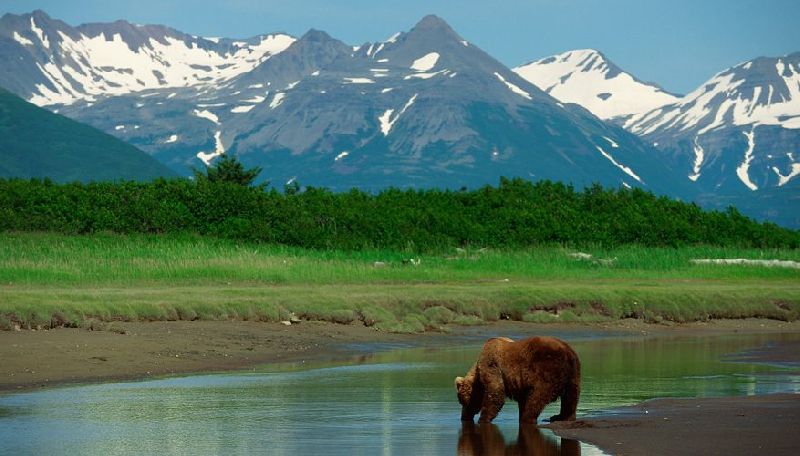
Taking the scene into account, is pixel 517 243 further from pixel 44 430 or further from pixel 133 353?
pixel 44 430

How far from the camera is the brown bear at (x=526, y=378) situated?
1714 centimetres

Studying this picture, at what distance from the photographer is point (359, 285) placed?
39.8 meters

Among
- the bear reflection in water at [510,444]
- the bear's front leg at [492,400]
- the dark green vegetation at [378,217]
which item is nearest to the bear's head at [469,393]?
the bear's front leg at [492,400]

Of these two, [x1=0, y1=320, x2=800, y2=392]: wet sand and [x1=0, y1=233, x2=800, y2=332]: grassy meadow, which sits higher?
[x1=0, y1=233, x2=800, y2=332]: grassy meadow

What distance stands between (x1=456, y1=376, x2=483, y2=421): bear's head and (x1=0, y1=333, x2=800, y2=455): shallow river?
0.33 metres

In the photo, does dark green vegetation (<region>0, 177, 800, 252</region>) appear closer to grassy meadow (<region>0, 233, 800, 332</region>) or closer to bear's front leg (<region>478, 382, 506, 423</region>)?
grassy meadow (<region>0, 233, 800, 332</region>)

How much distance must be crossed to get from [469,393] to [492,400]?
465 mm

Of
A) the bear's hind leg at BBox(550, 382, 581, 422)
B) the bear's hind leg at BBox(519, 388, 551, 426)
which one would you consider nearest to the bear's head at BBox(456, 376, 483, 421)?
the bear's hind leg at BBox(519, 388, 551, 426)

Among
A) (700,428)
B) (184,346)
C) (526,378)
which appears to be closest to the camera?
(700,428)

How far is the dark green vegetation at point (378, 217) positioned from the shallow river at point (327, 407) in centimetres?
2558

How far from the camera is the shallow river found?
16516mm

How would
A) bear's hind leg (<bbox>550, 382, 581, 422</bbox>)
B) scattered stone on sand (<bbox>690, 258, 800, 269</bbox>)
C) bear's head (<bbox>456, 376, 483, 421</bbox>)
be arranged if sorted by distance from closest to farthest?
bear's hind leg (<bbox>550, 382, 581, 422</bbox>) < bear's head (<bbox>456, 376, 483, 421</bbox>) < scattered stone on sand (<bbox>690, 258, 800, 269</bbox>)

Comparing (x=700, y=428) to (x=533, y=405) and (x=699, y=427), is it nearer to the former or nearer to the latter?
(x=699, y=427)

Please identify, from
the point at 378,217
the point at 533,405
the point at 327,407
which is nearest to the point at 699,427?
the point at 533,405
